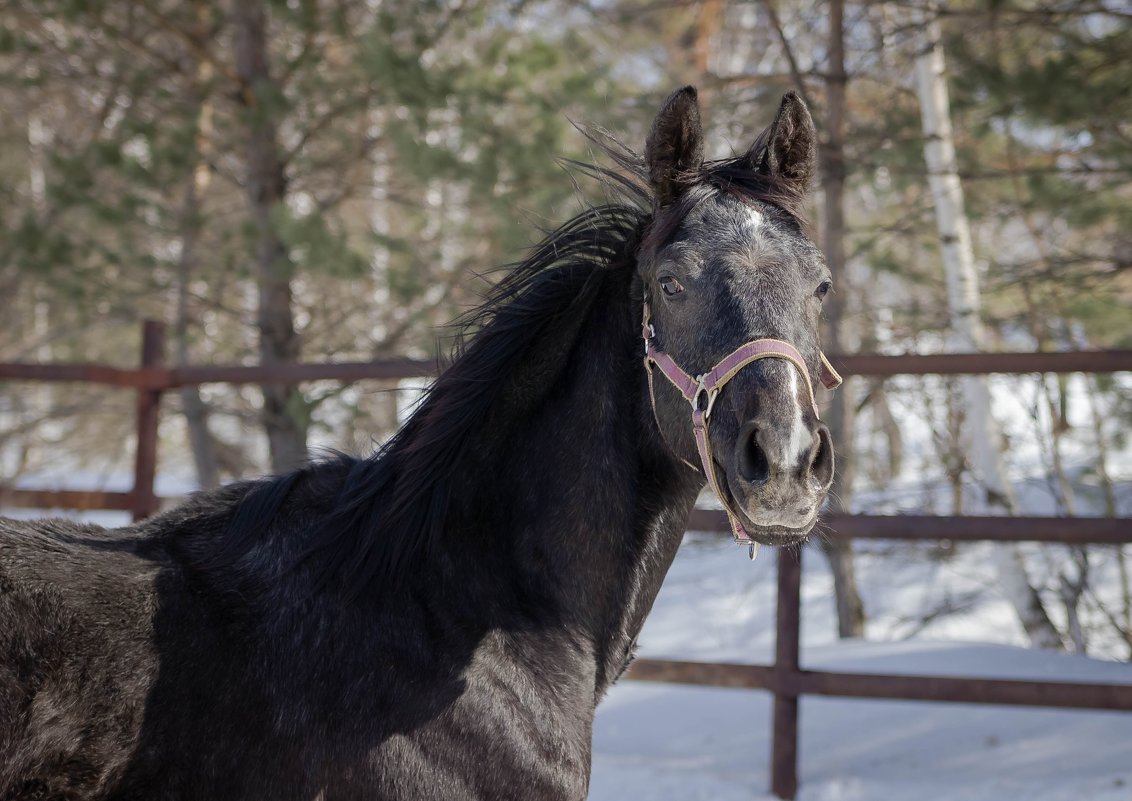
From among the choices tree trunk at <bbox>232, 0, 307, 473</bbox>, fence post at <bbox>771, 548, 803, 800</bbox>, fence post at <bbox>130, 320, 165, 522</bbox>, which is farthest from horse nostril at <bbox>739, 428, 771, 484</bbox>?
tree trunk at <bbox>232, 0, 307, 473</bbox>

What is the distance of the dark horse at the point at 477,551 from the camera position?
194cm

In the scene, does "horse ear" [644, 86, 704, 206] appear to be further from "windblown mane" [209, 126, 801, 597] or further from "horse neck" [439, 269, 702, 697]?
"horse neck" [439, 269, 702, 697]

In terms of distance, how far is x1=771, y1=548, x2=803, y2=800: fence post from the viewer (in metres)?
3.96

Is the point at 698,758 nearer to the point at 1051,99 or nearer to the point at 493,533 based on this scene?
the point at 493,533

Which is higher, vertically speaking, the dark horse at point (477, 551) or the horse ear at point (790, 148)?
the horse ear at point (790, 148)

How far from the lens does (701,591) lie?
393 inches

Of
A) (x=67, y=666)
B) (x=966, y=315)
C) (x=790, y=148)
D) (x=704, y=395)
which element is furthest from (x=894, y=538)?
(x=67, y=666)

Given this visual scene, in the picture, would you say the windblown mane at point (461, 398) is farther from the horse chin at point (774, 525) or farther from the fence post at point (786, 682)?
the fence post at point (786, 682)

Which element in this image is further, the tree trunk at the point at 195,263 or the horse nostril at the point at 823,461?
the tree trunk at the point at 195,263

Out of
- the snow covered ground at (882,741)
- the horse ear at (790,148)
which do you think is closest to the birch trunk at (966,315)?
the snow covered ground at (882,741)

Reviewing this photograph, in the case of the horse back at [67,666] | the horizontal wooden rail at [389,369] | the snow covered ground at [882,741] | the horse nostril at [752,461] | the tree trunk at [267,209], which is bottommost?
the snow covered ground at [882,741]

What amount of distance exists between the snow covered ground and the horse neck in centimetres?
184

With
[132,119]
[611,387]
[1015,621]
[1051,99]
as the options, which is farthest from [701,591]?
[611,387]

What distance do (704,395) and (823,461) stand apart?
311 millimetres
